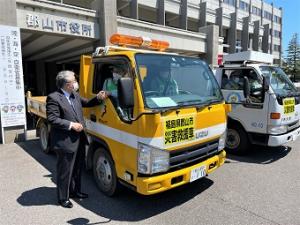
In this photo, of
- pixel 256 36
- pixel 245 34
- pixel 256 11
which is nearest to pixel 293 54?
pixel 256 11

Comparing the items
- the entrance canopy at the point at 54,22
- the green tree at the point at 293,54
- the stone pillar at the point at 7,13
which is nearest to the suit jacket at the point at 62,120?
the stone pillar at the point at 7,13

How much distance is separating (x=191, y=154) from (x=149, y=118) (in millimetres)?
918

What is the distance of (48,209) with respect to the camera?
3818 millimetres

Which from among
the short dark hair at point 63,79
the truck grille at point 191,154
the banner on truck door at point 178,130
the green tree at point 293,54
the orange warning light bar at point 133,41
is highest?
the green tree at point 293,54

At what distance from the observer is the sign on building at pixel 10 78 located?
24.1 ft

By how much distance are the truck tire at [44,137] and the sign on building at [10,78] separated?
4.72 feet

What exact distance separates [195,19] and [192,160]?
105ft

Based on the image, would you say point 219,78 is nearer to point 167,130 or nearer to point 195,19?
point 167,130

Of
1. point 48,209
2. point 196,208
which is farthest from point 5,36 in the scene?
point 196,208

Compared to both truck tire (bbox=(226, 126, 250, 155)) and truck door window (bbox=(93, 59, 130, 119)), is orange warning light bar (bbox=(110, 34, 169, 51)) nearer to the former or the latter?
truck door window (bbox=(93, 59, 130, 119))

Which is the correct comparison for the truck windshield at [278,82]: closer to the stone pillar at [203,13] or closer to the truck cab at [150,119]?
the truck cab at [150,119]

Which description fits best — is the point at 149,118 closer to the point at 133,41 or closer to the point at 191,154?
the point at 191,154

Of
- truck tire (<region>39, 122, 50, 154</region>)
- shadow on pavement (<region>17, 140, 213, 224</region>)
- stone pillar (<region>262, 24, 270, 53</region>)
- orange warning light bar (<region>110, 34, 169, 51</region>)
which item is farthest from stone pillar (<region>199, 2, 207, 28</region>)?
shadow on pavement (<region>17, 140, 213, 224</region>)

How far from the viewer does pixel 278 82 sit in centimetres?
604
